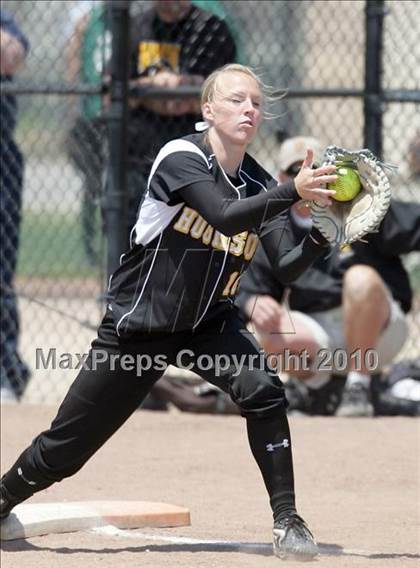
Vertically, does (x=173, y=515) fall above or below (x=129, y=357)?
below

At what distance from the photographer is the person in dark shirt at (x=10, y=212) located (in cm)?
666

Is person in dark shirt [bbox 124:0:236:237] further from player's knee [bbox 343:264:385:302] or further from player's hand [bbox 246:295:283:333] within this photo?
player's knee [bbox 343:264:385:302]

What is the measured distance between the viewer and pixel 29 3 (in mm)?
6941

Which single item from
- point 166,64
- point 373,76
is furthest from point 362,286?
A: point 166,64

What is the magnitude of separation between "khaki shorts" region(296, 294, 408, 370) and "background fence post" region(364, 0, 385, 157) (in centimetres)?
88

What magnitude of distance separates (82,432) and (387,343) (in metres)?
2.90

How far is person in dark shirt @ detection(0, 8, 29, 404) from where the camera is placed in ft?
21.9

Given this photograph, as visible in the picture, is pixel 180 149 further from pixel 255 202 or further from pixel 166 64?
pixel 166 64

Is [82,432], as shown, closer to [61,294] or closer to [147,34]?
[147,34]

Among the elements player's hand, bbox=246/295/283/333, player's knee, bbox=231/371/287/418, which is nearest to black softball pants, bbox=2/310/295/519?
player's knee, bbox=231/371/287/418

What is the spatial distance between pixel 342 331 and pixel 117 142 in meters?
1.55

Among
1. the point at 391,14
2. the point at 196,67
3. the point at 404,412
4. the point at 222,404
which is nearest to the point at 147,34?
the point at 196,67

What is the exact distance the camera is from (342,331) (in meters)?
6.52

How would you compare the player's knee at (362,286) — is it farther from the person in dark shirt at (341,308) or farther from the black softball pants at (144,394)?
the black softball pants at (144,394)
